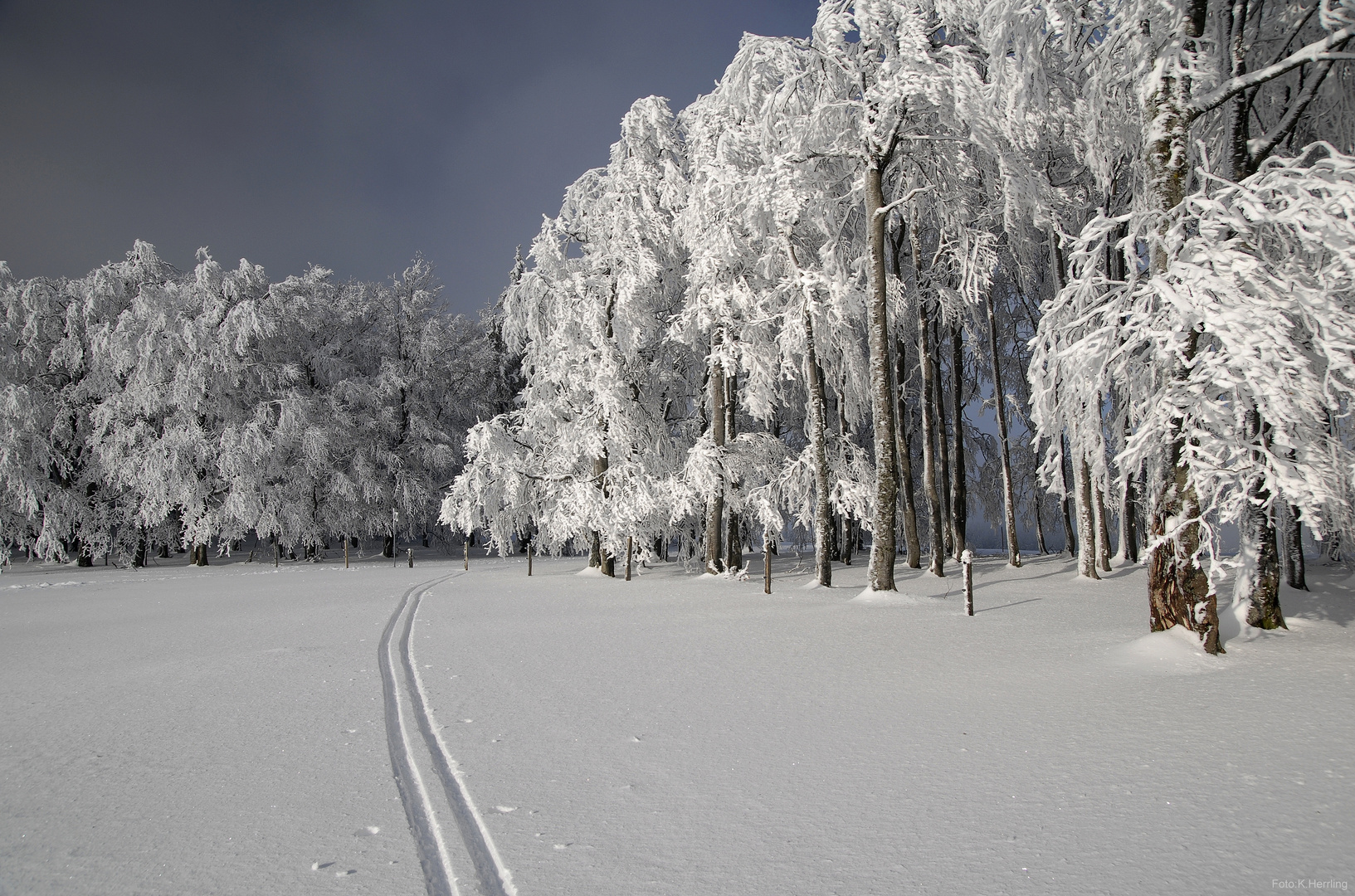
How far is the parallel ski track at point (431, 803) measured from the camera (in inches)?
127

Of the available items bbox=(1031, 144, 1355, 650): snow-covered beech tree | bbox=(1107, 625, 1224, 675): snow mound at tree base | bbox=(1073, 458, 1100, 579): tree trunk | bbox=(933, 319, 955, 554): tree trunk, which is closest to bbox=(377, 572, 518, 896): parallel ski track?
bbox=(1107, 625, 1224, 675): snow mound at tree base

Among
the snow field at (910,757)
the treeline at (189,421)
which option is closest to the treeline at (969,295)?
the snow field at (910,757)

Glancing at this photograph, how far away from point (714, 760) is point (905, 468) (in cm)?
1451

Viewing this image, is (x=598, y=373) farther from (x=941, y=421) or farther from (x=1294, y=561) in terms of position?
(x=1294, y=561)

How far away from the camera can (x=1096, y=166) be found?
10.4 metres

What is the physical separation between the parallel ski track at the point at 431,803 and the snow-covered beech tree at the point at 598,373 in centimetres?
1158

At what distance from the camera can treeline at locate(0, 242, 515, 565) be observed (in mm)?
25406

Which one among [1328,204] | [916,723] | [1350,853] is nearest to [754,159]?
[1328,204]

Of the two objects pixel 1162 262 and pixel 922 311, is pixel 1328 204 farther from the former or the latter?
pixel 922 311

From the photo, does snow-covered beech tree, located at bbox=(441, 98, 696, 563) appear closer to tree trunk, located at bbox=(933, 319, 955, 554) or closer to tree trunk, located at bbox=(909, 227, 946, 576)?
tree trunk, located at bbox=(909, 227, 946, 576)

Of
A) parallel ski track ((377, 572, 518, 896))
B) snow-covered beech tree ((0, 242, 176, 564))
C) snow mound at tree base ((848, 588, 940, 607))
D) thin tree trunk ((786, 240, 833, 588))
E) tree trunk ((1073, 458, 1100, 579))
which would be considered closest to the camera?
parallel ski track ((377, 572, 518, 896))

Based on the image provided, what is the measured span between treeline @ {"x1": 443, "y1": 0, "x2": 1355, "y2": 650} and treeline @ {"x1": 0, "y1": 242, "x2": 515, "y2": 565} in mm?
11049

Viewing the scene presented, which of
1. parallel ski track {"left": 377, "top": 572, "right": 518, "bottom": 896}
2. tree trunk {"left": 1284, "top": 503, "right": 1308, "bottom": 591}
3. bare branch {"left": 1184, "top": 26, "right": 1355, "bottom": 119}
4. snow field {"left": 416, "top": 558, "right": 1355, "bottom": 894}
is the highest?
bare branch {"left": 1184, "top": 26, "right": 1355, "bottom": 119}

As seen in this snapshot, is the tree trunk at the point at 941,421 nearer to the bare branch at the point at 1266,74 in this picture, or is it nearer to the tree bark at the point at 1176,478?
the tree bark at the point at 1176,478
